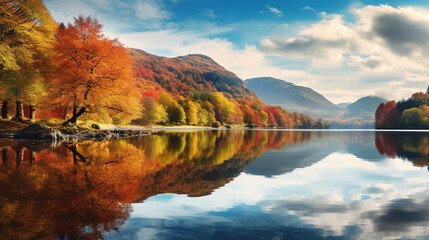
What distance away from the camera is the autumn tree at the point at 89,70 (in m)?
30.2

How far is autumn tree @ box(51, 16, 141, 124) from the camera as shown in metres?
30.2

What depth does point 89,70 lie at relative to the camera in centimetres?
3150

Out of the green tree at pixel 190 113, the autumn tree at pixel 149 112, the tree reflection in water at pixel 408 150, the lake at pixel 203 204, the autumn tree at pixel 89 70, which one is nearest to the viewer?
the lake at pixel 203 204

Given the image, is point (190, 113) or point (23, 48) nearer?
point (23, 48)

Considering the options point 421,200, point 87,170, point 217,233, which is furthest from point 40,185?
point 421,200

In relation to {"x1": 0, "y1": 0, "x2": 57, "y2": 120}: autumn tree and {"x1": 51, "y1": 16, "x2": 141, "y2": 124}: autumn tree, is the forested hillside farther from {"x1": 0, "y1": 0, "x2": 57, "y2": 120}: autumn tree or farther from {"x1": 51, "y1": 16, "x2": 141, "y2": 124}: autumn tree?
{"x1": 0, "y1": 0, "x2": 57, "y2": 120}: autumn tree

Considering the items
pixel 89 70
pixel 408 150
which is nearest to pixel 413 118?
pixel 408 150

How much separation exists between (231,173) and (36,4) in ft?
111

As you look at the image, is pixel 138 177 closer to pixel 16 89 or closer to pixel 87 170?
pixel 87 170

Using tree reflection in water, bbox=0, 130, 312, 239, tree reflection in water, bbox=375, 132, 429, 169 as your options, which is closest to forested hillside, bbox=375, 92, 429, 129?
tree reflection in water, bbox=375, 132, 429, 169

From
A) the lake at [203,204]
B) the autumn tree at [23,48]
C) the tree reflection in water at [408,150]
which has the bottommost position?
the tree reflection in water at [408,150]

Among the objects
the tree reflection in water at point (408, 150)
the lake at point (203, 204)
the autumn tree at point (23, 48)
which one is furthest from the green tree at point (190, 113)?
the lake at point (203, 204)

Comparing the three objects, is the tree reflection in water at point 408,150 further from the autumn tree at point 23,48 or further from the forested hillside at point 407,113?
the forested hillside at point 407,113

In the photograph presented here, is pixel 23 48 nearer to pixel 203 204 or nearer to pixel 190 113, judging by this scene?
pixel 203 204
